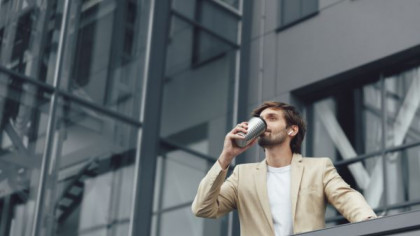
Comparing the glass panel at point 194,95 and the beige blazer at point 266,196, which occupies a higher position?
the glass panel at point 194,95

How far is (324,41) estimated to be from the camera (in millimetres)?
13773

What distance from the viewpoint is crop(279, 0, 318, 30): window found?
14.2 meters

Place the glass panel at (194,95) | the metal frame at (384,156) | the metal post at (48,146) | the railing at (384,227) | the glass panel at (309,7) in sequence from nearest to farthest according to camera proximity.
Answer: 1. the railing at (384,227)
2. the metal post at (48,146)
3. the metal frame at (384,156)
4. the glass panel at (194,95)
5. the glass panel at (309,7)

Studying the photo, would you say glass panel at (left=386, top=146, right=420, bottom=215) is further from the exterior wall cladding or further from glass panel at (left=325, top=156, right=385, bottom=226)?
the exterior wall cladding

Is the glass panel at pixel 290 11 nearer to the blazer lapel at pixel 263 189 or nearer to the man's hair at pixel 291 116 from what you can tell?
the man's hair at pixel 291 116

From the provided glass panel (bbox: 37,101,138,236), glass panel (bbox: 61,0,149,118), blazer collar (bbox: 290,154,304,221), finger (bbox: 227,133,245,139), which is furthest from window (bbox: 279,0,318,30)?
finger (bbox: 227,133,245,139)

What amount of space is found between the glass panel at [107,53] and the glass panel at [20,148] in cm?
65

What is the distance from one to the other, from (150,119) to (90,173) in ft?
4.97

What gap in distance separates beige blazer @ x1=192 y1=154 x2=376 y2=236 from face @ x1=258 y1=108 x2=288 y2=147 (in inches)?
7.7

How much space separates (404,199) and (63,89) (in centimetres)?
518

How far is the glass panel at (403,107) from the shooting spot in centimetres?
1270

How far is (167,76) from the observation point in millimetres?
13859

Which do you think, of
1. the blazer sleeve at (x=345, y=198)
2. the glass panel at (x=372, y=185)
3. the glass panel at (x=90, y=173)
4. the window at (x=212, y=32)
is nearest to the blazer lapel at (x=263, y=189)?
the blazer sleeve at (x=345, y=198)

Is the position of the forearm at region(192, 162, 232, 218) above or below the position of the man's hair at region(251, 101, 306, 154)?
below
